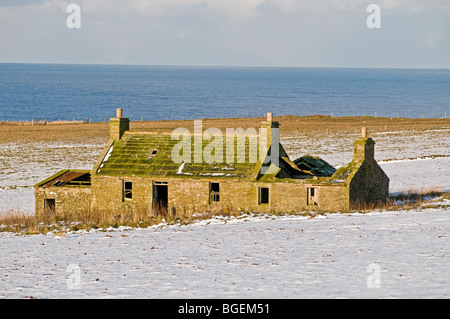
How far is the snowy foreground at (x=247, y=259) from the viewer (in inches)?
727

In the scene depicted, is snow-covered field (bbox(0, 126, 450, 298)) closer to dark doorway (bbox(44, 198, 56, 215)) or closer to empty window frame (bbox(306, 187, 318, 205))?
empty window frame (bbox(306, 187, 318, 205))

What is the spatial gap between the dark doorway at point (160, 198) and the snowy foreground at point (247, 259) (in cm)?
360

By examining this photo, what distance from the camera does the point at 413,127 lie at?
8656cm

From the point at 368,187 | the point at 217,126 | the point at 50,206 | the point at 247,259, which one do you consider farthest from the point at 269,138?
the point at 217,126

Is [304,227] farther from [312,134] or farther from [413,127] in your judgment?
[413,127]

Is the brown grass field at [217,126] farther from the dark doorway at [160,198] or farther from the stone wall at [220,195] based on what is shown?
the stone wall at [220,195]

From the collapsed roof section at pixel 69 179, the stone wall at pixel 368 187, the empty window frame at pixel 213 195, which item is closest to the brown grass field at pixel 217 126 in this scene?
the collapsed roof section at pixel 69 179

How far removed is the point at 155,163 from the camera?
33969 millimetres

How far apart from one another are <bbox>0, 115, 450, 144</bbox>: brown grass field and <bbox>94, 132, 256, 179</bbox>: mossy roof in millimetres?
41394

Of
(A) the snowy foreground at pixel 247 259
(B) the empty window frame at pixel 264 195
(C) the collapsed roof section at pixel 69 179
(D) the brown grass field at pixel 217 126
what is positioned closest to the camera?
(A) the snowy foreground at pixel 247 259

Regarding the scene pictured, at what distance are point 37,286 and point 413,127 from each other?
7348 centimetres

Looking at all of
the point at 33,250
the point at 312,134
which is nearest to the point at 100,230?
the point at 33,250
